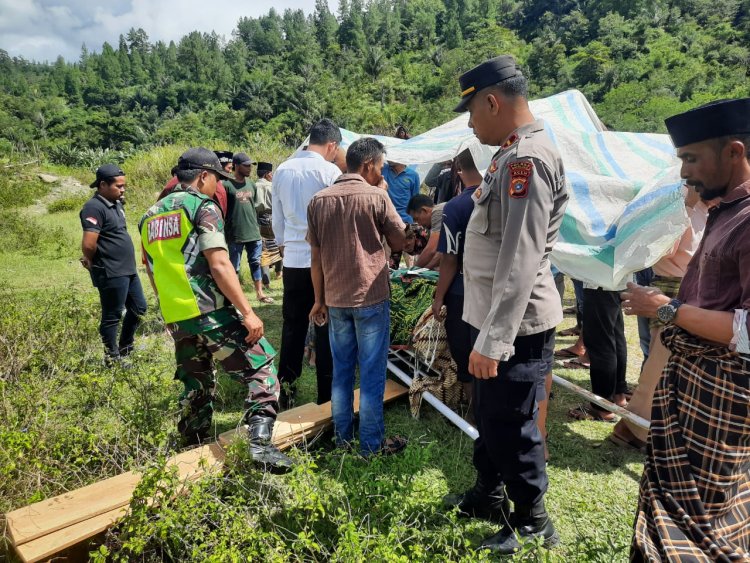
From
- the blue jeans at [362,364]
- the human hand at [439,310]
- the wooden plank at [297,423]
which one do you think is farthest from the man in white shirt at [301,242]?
the human hand at [439,310]

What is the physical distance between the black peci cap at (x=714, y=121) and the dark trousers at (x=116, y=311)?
171 inches

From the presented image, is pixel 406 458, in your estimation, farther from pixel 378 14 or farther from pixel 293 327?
pixel 378 14

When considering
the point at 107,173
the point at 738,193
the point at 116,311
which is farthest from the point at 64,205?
the point at 738,193

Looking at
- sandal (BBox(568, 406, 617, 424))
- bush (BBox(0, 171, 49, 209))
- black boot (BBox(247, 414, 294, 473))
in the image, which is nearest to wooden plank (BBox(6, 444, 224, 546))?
black boot (BBox(247, 414, 294, 473))

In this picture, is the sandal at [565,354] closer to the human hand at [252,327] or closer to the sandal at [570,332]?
the sandal at [570,332]

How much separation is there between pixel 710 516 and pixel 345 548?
129 cm

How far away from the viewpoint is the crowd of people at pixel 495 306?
149 centimetres

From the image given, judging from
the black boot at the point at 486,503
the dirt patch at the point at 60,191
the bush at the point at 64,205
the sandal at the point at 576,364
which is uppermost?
the dirt patch at the point at 60,191

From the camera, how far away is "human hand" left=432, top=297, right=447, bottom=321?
Answer: 2.97 m

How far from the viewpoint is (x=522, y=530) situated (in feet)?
6.72

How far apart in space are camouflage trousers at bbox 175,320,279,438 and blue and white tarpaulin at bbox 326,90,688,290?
190 centimetres

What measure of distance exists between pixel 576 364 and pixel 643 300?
2.82 metres

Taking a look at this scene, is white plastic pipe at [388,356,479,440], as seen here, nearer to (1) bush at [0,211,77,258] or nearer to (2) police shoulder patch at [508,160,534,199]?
(2) police shoulder patch at [508,160,534,199]

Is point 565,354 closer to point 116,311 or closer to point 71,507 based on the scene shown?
A: point 71,507
